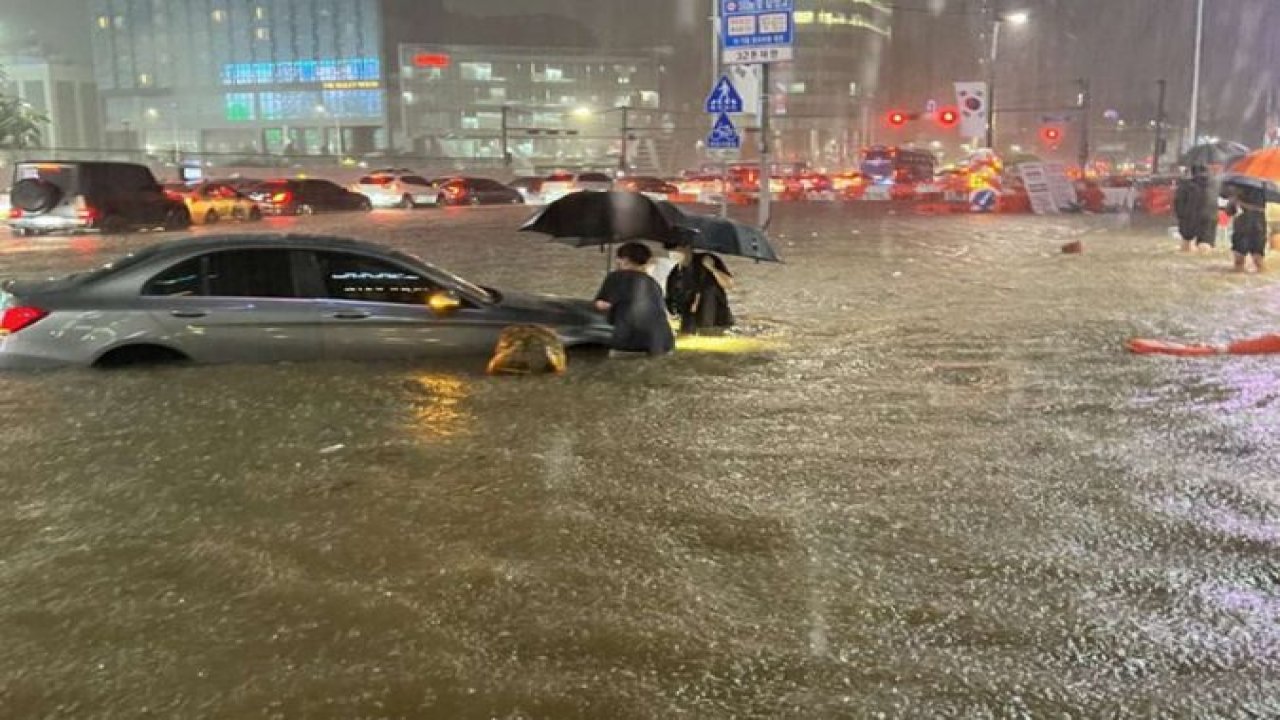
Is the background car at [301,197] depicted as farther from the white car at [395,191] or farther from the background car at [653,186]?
the background car at [653,186]

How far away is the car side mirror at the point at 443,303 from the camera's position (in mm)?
9148

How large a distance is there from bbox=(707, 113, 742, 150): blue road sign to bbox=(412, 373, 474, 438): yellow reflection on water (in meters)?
9.67

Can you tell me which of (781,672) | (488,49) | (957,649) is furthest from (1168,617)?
(488,49)

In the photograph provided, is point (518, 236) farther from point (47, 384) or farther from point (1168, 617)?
point (1168, 617)

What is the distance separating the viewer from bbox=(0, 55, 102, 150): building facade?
385 ft

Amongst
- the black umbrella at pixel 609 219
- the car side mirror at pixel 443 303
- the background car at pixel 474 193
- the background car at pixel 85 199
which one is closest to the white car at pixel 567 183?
the background car at pixel 474 193

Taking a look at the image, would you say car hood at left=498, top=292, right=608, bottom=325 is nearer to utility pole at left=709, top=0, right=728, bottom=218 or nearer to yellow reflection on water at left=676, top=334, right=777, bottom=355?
yellow reflection on water at left=676, top=334, right=777, bottom=355

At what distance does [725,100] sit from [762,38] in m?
1.15

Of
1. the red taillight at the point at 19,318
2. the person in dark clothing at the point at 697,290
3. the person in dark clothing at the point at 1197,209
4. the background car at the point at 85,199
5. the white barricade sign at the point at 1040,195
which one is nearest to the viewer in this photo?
the red taillight at the point at 19,318

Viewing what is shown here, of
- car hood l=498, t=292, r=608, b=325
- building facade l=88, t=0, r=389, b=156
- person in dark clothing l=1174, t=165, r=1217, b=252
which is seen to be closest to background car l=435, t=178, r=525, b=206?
person in dark clothing l=1174, t=165, r=1217, b=252

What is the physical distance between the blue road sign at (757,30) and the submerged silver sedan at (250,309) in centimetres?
983

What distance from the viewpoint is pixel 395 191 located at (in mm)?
43344

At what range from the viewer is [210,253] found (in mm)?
8719

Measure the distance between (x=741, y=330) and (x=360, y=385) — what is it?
4561 millimetres
